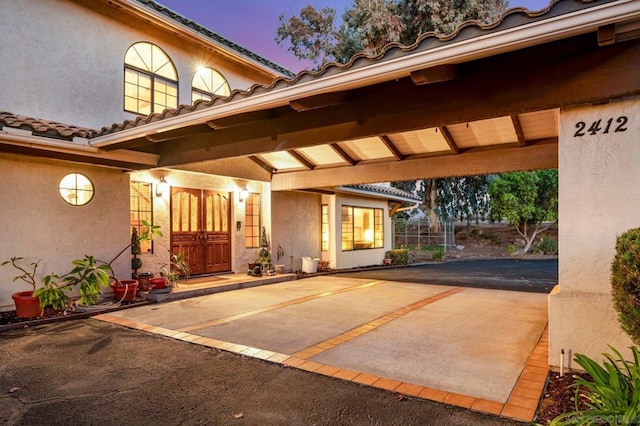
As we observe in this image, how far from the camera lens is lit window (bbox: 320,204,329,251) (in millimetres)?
13047

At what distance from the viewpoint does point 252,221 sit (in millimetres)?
10672

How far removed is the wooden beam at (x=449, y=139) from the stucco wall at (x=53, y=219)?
20.4ft

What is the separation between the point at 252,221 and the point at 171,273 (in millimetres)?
3143

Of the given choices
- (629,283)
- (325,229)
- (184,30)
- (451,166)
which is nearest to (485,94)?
(629,283)

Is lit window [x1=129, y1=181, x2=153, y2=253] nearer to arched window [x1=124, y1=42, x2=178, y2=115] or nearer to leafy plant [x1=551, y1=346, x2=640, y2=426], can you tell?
arched window [x1=124, y1=42, x2=178, y2=115]

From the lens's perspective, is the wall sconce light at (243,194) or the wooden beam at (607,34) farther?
the wall sconce light at (243,194)

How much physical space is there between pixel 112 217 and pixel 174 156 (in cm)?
183

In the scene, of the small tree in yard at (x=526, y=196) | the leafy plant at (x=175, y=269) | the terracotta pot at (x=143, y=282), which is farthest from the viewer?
the small tree in yard at (x=526, y=196)

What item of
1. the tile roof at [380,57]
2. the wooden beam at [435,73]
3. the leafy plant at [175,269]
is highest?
the tile roof at [380,57]

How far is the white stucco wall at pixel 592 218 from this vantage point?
131 inches

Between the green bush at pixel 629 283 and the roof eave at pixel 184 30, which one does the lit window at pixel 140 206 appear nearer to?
the roof eave at pixel 184 30

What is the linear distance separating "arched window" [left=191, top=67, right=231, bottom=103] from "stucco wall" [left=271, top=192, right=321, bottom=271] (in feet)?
10.4

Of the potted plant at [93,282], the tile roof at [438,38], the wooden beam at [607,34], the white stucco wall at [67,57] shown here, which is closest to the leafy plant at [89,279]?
the potted plant at [93,282]

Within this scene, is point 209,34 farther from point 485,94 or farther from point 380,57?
point 485,94
